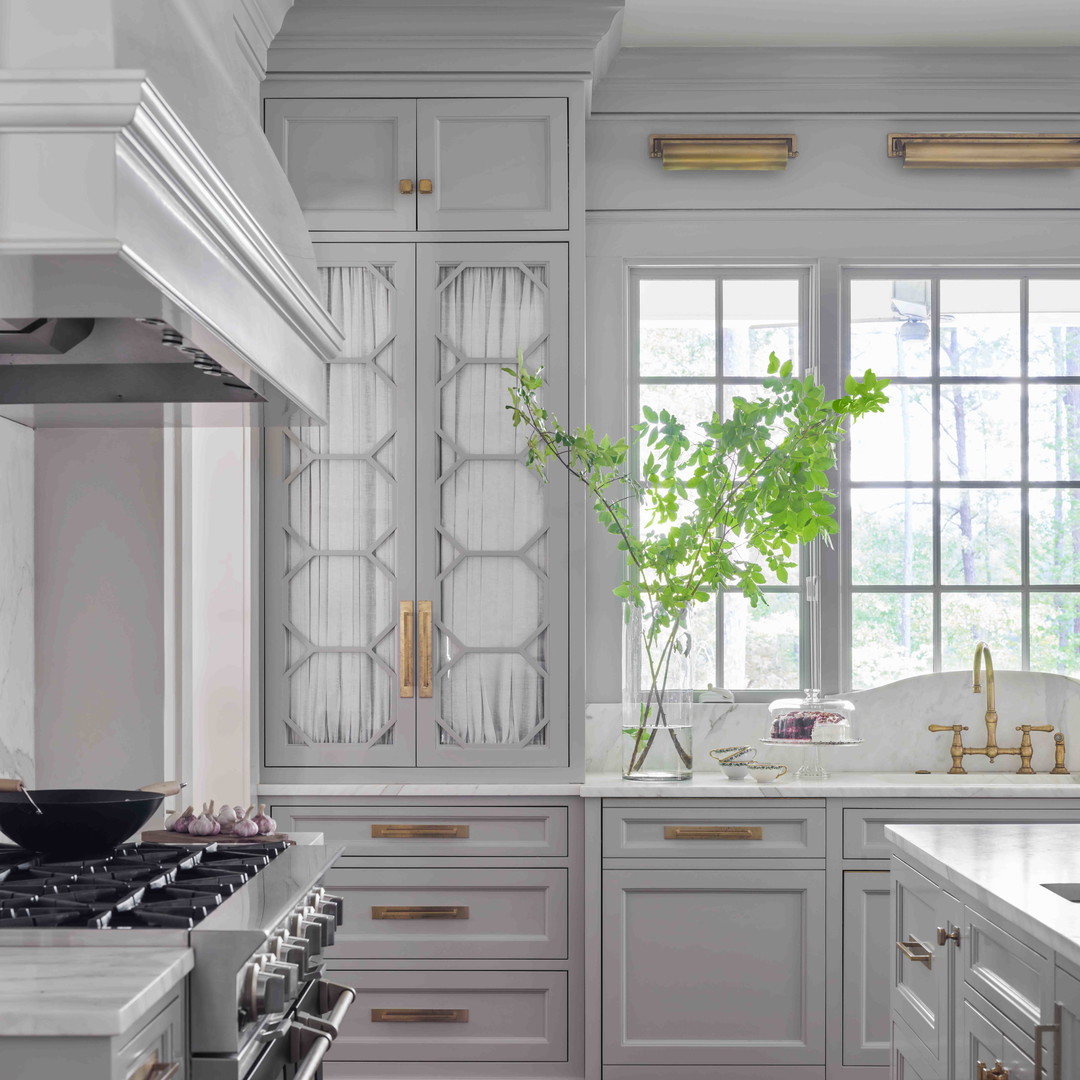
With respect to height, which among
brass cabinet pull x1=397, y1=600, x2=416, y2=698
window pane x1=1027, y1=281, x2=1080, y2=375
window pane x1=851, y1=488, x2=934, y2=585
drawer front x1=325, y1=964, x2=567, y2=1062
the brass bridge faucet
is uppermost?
window pane x1=1027, y1=281, x2=1080, y2=375

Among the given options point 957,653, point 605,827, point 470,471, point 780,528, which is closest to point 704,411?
point 780,528

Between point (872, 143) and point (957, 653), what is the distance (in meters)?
1.68

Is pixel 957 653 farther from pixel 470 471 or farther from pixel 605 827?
pixel 470 471

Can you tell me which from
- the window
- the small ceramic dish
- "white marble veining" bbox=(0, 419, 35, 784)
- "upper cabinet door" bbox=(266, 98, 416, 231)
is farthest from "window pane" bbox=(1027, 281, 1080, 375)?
"white marble veining" bbox=(0, 419, 35, 784)

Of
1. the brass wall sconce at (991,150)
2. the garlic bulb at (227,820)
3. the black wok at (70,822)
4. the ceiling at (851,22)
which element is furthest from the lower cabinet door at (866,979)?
the ceiling at (851,22)

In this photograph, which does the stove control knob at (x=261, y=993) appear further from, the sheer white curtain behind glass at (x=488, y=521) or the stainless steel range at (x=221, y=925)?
the sheer white curtain behind glass at (x=488, y=521)

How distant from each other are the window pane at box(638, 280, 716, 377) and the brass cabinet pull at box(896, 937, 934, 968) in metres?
1.99

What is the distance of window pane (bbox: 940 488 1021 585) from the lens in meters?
3.60

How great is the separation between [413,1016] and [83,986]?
1893mm

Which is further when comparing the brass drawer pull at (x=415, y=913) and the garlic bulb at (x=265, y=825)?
the brass drawer pull at (x=415, y=913)

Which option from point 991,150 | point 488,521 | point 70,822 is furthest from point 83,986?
point 991,150

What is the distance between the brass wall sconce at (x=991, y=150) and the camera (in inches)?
136

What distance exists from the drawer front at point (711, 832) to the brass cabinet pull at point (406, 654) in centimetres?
65

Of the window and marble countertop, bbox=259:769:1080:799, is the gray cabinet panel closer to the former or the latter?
marble countertop, bbox=259:769:1080:799
